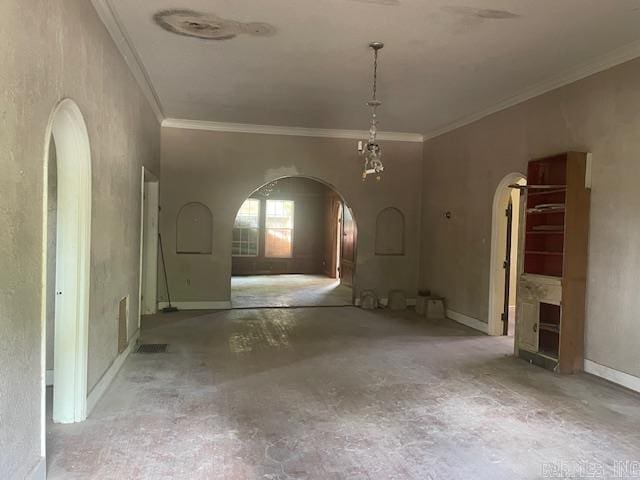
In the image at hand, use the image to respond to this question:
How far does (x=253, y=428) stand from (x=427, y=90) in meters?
4.32

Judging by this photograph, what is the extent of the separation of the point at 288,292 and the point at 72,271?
6.96 m

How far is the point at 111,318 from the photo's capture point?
13.4ft

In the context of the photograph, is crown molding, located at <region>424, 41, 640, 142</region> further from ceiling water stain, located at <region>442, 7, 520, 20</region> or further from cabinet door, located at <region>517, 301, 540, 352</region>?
cabinet door, located at <region>517, 301, 540, 352</region>

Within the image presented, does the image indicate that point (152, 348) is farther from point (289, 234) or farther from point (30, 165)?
point (289, 234)

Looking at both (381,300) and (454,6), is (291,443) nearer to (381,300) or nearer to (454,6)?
(454,6)

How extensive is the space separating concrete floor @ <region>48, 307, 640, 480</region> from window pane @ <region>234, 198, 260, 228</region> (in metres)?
7.62

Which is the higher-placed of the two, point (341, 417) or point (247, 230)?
point (247, 230)

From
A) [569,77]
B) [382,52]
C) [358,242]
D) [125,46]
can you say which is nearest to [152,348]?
[125,46]

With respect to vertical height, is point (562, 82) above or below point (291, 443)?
above

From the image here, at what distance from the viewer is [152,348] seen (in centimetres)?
529

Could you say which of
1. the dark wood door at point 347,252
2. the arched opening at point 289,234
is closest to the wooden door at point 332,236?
the arched opening at point 289,234

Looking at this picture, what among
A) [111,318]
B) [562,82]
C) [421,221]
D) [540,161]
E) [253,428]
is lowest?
[253,428]

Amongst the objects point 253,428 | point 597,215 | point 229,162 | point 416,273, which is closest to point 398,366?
point 253,428

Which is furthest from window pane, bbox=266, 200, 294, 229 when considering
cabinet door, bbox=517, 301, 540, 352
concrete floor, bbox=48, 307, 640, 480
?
cabinet door, bbox=517, 301, 540, 352
